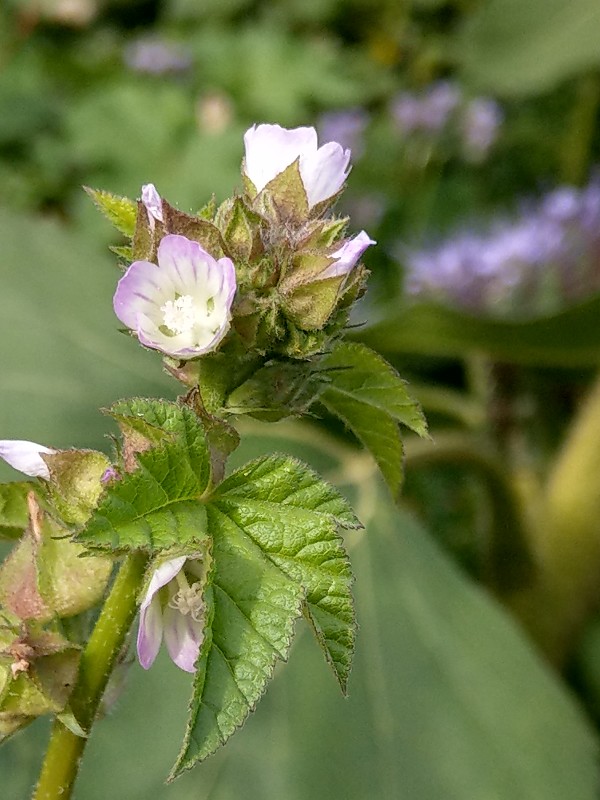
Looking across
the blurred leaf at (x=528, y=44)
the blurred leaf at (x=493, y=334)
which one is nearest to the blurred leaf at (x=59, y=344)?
the blurred leaf at (x=493, y=334)

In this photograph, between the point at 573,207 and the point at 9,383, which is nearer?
the point at 9,383

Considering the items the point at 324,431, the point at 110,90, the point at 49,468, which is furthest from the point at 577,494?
the point at 110,90

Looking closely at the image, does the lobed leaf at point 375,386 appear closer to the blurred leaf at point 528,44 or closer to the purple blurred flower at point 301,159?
the purple blurred flower at point 301,159

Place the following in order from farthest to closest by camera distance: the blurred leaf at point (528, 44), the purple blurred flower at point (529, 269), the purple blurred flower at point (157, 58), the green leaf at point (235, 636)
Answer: the purple blurred flower at point (157, 58), the blurred leaf at point (528, 44), the purple blurred flower at point (529, 269), the green leaf at point (235, 636)

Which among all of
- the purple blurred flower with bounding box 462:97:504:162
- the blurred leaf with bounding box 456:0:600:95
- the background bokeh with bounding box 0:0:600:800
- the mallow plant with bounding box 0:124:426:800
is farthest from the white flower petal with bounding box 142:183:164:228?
the purple blurred flower with bounding box 462:97:504:162

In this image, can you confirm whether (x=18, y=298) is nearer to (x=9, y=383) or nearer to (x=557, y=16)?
(x=9, y=383)

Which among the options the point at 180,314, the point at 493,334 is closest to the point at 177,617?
the point at 180,314

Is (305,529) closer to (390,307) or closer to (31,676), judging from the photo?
(31,676)
